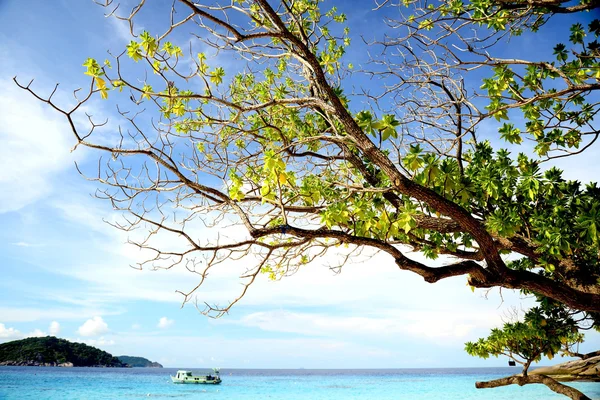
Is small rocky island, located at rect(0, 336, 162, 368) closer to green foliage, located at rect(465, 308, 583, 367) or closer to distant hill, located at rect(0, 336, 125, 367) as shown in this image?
distant hill, located at rect(0, 336, 125, 367)

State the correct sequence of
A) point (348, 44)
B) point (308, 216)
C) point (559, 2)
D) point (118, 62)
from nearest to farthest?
1. point (118, 62)
2. point (559, 2)
3. point (308, 216)
4. point (348, 44)

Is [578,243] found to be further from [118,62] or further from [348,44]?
[118,62]

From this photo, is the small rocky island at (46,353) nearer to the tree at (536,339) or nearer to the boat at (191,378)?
the boat at (191,378)

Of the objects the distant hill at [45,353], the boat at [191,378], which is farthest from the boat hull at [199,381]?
the distant hill at [45,353]

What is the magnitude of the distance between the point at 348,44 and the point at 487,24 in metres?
2.07

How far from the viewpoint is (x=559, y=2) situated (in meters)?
→ 4.07

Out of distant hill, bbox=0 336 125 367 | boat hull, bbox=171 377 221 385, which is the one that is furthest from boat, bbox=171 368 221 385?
distant hill, bbox=0 336 125 367

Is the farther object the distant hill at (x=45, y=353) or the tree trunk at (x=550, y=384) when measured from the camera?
the distant hill at (x=45, y=353)

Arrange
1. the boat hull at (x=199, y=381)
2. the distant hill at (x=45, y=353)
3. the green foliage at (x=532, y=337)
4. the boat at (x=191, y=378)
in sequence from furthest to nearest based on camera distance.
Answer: the distant hill at (x=45, y=353), the boat hull at (x=199, y=381), the boat at (x=191, y=378), the green foliage at (x=532, y=337)

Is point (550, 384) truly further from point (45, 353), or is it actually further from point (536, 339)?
point (45, 353)

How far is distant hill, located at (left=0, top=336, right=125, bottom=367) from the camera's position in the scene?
90312 millimetres

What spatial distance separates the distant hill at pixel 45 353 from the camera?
90312 mm

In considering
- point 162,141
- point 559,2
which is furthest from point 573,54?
point 162,141

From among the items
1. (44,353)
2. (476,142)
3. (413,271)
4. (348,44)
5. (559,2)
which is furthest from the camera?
(44,353)
